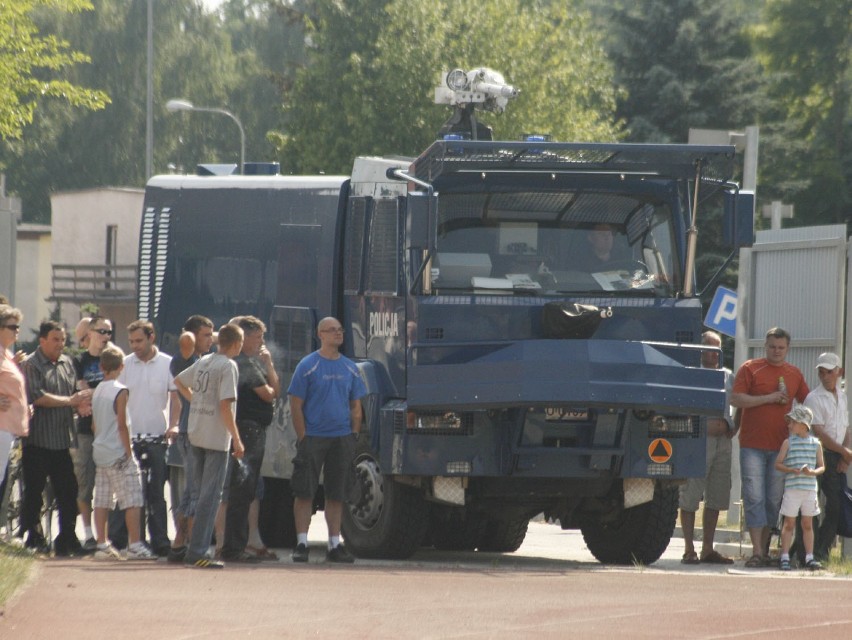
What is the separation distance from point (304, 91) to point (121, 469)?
36.3 meters

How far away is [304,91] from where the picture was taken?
49312 millimetres

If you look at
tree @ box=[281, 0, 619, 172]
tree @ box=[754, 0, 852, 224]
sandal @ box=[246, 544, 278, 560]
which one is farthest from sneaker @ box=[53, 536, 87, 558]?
tree @ box=[754, 0, 852, 224]

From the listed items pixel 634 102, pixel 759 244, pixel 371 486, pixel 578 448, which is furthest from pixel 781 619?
pixel 634 102

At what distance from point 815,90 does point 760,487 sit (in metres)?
46.3

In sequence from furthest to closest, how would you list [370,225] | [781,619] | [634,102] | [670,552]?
1. [634,102]
2. [670,552]
3. [370,225]
4. [781,619]

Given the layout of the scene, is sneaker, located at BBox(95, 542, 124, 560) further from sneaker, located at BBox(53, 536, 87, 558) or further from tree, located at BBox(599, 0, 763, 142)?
tree, located at BBox(599, 0, 763, 142)

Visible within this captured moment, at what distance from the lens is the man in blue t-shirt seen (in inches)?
541

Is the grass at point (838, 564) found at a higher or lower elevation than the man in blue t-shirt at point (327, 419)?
lower

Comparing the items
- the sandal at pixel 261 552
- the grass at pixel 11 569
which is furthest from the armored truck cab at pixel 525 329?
the grass at pixel 11 569

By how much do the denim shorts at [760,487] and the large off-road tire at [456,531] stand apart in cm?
212

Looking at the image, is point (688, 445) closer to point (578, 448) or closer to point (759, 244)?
point (578, 448)

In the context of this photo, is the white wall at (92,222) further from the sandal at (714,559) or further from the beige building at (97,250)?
the sandal at (714,559)

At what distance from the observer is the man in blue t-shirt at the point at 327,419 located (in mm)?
13734

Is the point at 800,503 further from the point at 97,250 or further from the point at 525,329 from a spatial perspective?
the point at 97,250
